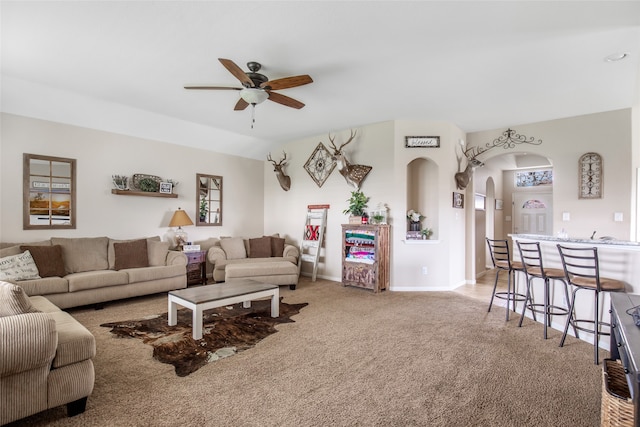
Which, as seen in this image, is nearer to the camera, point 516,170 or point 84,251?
point 84,251

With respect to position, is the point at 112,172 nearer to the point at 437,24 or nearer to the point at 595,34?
the point at 437,24

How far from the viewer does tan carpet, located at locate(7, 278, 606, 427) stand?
6.72 feet

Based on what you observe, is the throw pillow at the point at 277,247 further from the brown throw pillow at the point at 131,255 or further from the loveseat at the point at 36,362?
the loveseat at the point at 36,362

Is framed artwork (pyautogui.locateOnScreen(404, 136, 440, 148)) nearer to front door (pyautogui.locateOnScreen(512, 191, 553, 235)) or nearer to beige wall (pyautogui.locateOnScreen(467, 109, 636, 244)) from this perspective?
beige wall (pyautogui.locateOnScreen(467, 109, 636, 244))

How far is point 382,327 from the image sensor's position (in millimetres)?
3668

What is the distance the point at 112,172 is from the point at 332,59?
3.97 meters

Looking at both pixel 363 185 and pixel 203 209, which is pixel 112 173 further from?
pixel 363 185

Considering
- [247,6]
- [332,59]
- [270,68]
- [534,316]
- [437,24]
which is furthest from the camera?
[534,316]

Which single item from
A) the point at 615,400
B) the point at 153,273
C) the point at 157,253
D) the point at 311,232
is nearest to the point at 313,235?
the point at 311,232

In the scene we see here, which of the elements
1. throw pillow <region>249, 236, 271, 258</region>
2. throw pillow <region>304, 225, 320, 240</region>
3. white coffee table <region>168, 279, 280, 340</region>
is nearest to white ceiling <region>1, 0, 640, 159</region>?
throw pillow <region>304, 225, 320, 240</region>

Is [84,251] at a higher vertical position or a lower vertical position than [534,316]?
higher

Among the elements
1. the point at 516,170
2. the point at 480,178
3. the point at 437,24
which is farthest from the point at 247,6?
the point at 516,170

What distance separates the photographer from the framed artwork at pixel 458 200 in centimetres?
572

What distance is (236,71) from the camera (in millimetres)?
3104
